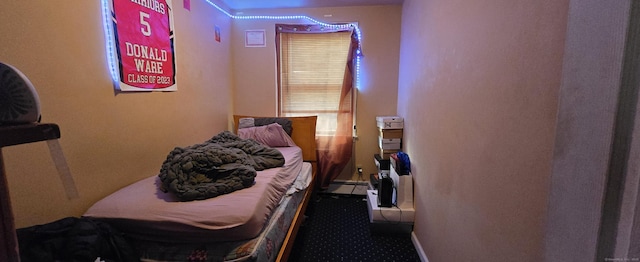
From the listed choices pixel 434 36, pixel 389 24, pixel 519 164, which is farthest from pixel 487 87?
pixel 389 24

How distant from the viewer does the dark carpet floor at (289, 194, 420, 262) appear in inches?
78.6

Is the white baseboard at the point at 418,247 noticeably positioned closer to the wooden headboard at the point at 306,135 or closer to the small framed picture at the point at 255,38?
the wooden headboard at the point at 306,135

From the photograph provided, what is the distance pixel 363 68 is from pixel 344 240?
1.94m

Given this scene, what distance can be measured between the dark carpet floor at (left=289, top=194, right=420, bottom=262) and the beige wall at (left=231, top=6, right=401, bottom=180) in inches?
29.0

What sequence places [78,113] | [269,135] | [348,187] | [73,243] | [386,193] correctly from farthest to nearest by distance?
[348,187] → [269,135] → [386,193] → [78,113] → [73,243]

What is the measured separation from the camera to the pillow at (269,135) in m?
2.81

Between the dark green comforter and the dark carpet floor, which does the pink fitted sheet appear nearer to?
the dark green comforter

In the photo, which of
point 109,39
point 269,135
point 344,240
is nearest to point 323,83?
point 269,135

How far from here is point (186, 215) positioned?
119 cm

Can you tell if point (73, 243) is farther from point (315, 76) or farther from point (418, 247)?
point (315, 76)

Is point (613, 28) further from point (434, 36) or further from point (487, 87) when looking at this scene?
point (434, 36)

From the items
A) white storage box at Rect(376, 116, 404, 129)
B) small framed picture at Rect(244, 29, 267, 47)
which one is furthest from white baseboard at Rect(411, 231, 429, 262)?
small framed picture at Rect(244, 29, 267, 47)

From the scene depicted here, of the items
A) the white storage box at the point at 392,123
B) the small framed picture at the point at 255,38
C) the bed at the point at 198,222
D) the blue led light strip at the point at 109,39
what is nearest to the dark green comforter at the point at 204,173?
the bed at the point at 198,222

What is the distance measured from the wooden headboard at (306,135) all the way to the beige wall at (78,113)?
126cm
